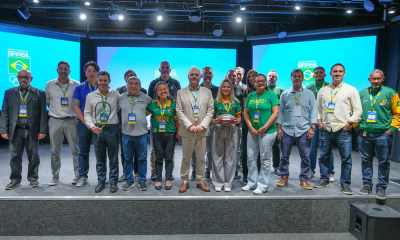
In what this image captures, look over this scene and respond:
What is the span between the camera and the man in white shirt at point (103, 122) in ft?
10.7

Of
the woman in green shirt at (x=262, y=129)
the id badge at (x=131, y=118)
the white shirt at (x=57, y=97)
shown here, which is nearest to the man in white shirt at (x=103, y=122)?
the id badge at (x=131, y=118)

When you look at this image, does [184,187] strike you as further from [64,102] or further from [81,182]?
[64,102]

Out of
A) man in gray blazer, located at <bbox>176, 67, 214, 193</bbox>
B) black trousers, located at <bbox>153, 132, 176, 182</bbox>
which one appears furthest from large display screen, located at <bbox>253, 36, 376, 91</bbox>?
black trousers, located at <bbox>153, 132, 176, 182</bbox>

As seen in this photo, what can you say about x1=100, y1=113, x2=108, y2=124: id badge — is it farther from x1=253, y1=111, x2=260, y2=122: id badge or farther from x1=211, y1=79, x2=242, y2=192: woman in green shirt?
x1=253, y1=111, x2=260, y2=122: id badge

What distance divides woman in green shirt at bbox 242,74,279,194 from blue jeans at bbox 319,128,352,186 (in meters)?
0.81

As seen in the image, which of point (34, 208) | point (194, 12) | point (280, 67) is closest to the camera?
point (34, 208)

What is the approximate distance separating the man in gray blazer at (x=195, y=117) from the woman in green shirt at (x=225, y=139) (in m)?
0.14

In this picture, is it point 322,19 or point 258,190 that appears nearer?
point 258,190

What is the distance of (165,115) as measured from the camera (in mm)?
3312

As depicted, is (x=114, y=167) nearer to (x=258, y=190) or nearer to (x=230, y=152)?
(x=230, y=152)

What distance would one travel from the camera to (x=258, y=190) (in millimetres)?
3189

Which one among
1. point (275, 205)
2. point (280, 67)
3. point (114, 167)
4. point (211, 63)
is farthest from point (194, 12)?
point (275, 205)

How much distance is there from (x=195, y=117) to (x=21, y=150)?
8.14 feet

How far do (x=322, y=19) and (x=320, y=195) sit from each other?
6.62 m
